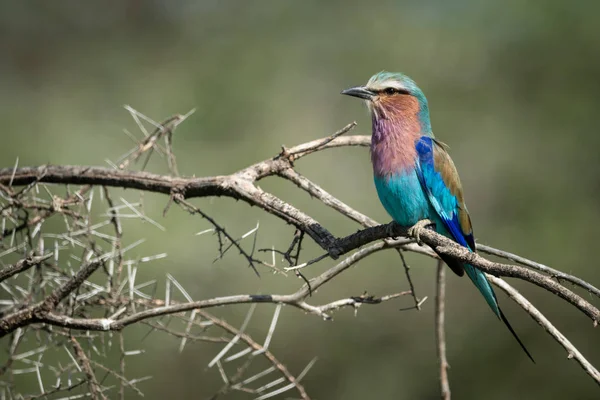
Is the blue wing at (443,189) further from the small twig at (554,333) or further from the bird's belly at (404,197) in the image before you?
the small twig at (554,333)

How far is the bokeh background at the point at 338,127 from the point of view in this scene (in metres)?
7.64

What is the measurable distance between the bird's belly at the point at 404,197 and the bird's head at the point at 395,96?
15.4 inches

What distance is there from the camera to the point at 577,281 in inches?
92.7

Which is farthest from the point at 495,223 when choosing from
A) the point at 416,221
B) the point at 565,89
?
the point at 416,221

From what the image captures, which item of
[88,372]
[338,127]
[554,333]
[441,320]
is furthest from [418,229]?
[338,127]

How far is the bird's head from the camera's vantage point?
3.98m

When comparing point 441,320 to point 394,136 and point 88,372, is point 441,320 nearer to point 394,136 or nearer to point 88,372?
point 394,136

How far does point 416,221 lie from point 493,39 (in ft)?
24.5

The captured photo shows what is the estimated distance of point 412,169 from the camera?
3.73 m

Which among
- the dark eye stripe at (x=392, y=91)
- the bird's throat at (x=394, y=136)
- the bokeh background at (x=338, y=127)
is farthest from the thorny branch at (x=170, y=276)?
the bokeh background at (x=338, y=127)

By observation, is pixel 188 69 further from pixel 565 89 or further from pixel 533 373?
pixel 533 373

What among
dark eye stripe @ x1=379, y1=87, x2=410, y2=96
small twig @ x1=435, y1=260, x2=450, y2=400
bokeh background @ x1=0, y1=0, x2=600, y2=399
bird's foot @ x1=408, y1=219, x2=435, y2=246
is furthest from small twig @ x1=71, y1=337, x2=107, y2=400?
bokeh background @ x1=0, y1=0, x2=600, y2=399

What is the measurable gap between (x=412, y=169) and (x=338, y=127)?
4.94m

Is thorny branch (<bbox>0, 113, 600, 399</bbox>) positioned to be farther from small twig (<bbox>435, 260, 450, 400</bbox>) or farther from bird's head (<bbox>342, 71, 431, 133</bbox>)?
bird's head (<bbox>342, 71, 431, 133</bbox>)
